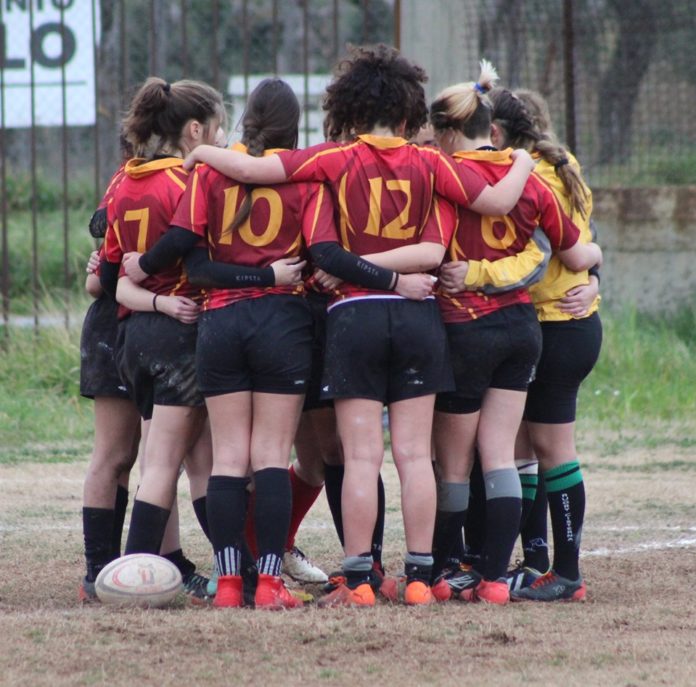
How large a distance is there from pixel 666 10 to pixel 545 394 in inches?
291

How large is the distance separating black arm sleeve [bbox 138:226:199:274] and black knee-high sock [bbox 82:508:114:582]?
98cm

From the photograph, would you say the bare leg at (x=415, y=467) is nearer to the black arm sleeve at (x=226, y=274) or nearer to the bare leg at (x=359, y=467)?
the bare leg at (x=359, y=467)

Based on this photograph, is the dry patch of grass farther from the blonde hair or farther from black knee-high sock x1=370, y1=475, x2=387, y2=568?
the blonde hair

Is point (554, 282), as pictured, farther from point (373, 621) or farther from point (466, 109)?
point (373, 621)

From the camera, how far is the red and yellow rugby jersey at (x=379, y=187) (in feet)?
13.8

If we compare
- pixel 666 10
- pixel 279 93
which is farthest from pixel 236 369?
pixel 666 10

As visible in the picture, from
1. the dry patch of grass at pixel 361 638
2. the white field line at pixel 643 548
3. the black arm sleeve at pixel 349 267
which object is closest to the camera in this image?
the dry patch of grass at pixel 361 638

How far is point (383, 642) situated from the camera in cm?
379

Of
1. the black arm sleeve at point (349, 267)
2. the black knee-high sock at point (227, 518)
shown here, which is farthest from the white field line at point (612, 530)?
the black arm sleeve at point (349, 267)

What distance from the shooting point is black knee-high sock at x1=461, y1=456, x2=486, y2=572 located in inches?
190

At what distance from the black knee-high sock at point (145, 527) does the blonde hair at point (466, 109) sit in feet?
5.45

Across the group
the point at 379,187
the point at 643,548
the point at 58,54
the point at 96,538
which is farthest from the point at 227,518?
the point at 58,54

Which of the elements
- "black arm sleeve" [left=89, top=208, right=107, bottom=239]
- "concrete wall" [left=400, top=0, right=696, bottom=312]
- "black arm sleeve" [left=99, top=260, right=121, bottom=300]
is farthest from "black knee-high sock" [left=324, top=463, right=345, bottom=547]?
"concrete wall" [left=400, top=0, right=696, bottom=312]

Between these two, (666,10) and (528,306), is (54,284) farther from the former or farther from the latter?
(528,306)
